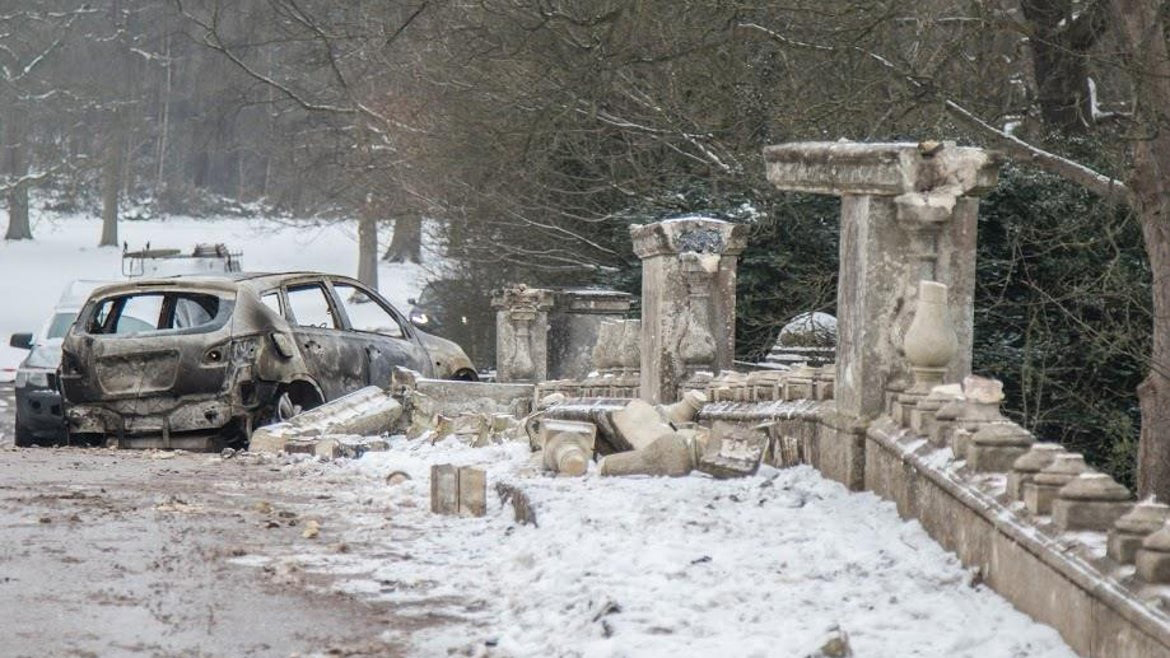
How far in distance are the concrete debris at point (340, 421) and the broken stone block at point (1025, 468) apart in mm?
8187

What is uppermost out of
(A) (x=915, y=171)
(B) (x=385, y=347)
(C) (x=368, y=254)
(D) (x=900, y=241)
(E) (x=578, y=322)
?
(C) (x=368, y=254)

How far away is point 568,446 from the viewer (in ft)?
33.9

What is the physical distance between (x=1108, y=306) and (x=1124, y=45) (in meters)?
4.25

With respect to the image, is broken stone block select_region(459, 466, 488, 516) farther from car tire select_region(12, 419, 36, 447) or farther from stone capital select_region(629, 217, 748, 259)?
car tire select_region(12, 419, 36, 447)

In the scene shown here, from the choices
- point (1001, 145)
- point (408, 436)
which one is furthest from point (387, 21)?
point (1001, 145)

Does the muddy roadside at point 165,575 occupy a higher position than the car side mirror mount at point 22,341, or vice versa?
the car side mirror mount at point 22,341

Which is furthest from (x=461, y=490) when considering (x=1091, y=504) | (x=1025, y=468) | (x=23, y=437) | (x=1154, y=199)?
(x=23, y=437)

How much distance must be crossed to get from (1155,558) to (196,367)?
1110 centimetres

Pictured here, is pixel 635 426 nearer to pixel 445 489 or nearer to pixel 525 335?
pixel 445 489

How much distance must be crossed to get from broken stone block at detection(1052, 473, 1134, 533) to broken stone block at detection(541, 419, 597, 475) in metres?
4.66

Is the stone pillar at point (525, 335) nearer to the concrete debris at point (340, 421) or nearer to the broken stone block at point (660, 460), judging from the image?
the concrete debris at point (340, 421)

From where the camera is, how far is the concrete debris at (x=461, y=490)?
9484 millimetres

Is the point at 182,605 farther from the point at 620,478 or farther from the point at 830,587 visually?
the point at 620,478

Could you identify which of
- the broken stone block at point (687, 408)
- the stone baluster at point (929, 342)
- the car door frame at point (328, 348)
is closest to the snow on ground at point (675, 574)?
the stone baluster at point (929, 342)
